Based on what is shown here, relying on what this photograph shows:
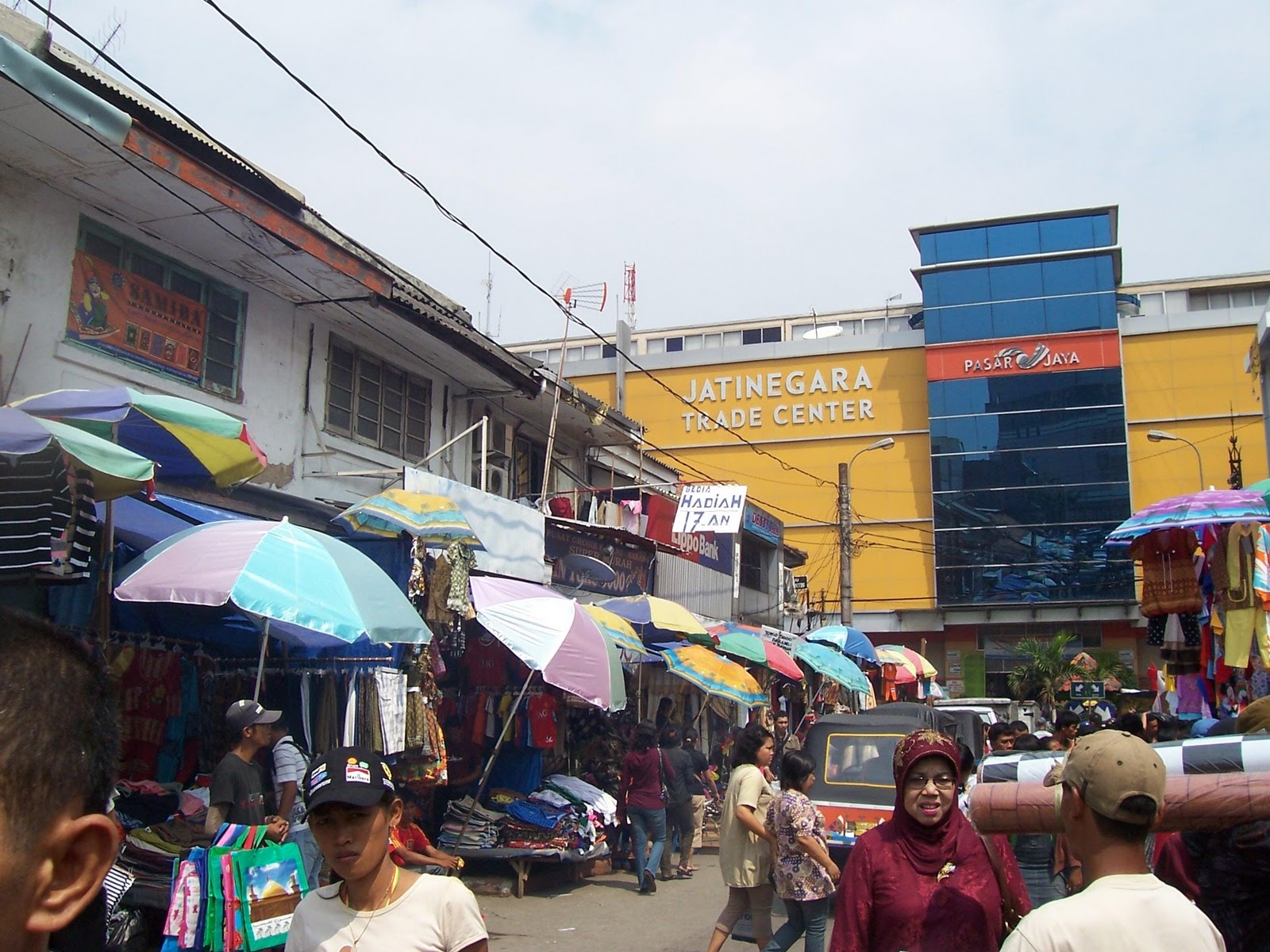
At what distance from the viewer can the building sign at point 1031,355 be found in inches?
1828

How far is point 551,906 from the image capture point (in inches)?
455

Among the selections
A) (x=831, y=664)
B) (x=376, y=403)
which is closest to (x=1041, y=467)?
(x=831, y=664)

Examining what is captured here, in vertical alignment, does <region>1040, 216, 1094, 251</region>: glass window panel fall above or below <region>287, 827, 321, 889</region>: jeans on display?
above

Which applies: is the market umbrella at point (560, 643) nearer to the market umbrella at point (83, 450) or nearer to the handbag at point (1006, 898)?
the market umbrella at point (83, 450)

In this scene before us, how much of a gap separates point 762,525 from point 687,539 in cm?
693

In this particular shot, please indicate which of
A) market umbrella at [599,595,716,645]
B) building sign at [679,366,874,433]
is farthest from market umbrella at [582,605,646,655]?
building sign at [679,366,874,433]

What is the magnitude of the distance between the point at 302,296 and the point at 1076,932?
38.2 feet

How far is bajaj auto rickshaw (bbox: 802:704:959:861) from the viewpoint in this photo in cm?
1154

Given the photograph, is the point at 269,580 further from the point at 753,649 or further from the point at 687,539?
the point at 687,539

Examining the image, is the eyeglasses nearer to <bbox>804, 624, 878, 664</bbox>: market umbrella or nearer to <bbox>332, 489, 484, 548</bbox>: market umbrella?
<bbox>332, 489, 484, 548</bbox>: market umbrella

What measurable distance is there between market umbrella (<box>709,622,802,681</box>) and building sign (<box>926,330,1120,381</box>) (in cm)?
3290

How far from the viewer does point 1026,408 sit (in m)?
46.6

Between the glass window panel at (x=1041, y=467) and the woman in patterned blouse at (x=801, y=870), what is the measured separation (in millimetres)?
41836

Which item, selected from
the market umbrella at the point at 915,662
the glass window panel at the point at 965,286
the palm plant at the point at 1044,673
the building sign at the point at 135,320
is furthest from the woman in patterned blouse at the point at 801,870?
the glass window panel at the point at 965,286
